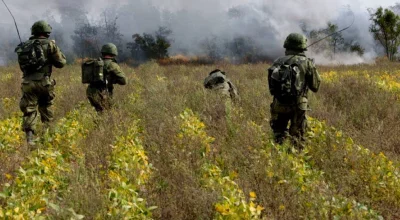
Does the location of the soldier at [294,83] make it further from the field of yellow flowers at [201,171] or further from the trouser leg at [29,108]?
the trouser leg at [29,108]

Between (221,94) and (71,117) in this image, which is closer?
(71,117)

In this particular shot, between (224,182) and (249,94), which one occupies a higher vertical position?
(249,94)

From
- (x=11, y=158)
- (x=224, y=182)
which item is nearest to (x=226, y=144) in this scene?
(x=224, y=182)

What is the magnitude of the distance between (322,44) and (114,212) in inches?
1504

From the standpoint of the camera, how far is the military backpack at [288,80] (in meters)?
4.19

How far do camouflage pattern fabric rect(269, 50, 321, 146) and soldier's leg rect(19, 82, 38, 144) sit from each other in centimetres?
360

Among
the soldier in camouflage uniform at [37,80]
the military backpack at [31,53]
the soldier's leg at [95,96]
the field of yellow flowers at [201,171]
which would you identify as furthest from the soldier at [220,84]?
the military backpack at [31,53]

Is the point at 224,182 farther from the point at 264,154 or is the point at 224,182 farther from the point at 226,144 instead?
the point at 226,144

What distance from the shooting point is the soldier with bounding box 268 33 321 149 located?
4.21 m

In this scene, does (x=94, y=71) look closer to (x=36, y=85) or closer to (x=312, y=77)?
(x=36, y=85)

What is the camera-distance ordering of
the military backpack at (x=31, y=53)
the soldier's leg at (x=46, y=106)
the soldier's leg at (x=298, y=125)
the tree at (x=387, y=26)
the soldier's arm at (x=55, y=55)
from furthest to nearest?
the tree at (x=387, y=26) < the soldier's leg at (x=46, y=106) < the soldier's arm at (x=55, y=55) < the military backpack at (x=31, y=53) < the soldier's leg at (x=298, y=125)

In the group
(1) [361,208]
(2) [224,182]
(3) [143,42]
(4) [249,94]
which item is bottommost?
(1) [361,208]

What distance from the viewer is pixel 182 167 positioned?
3.30m

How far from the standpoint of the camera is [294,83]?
4191 millimetres
